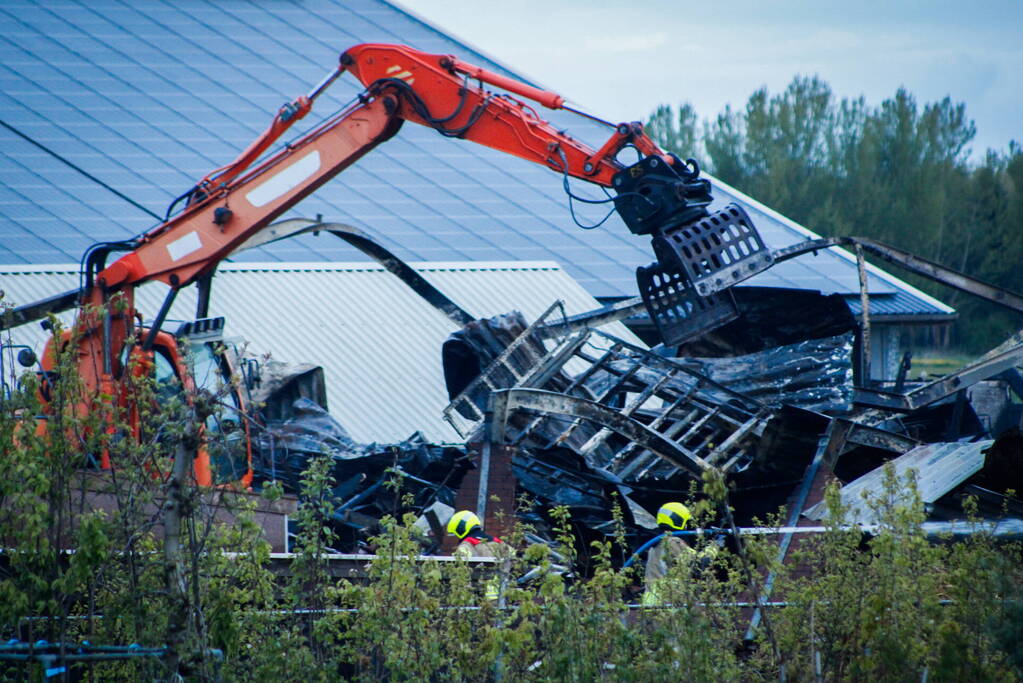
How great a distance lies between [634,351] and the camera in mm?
10148

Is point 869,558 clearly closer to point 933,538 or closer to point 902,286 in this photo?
point 933,538

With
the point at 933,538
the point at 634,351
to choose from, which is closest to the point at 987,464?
the point at 933,538

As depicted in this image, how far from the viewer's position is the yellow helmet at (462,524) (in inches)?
302

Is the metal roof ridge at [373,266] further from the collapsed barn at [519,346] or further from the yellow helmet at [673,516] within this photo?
the yellow helmet at [673,516]

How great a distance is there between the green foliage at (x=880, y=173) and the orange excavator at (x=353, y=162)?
40.3 metres

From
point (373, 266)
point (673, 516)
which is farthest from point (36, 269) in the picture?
point (673, 516)

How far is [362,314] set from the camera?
16562 mm

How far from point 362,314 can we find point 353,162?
7.31 m

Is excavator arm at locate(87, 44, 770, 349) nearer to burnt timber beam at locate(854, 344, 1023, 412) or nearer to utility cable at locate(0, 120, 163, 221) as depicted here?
burnt timber beam at locate(854, 344, 1023, 412)

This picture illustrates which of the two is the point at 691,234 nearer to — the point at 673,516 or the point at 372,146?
the point at 673,516

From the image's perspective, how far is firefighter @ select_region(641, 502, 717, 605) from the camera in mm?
4898

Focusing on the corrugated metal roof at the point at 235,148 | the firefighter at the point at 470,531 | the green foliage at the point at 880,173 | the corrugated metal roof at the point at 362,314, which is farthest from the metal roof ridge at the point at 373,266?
the green foliage at the point at 880,173

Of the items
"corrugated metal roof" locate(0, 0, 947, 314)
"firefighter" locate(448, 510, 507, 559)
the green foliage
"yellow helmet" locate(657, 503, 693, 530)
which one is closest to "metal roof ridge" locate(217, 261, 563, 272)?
"corrugated metal roof" locate(0, 0, 947, 314)

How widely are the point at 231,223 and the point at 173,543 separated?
5301 millimetres
